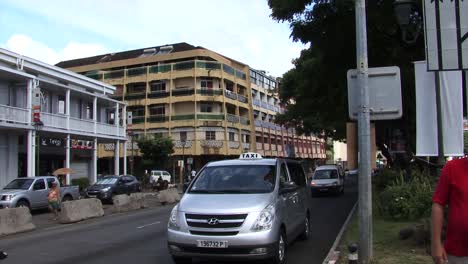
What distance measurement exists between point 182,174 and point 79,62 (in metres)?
35.5

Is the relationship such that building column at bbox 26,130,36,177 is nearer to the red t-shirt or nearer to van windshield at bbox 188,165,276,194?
van windshield at bbox 188,165,276,194

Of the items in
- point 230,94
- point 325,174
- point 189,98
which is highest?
point 230,94

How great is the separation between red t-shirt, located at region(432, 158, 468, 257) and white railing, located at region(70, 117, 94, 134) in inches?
1182

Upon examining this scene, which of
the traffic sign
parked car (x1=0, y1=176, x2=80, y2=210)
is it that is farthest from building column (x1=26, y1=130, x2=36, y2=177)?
the traffic sign

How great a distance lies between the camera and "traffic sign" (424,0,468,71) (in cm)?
788

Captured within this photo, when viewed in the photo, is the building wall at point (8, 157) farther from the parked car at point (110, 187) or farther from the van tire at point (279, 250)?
the van tire at point (279, 250)


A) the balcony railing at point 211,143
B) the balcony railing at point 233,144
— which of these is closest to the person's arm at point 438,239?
the balcony railing at point 211,143

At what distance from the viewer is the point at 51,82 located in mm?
30406

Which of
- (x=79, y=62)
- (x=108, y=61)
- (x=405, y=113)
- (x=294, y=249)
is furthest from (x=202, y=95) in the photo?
(x=294, y=249)

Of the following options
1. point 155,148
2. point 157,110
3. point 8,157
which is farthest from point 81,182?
point 157,110

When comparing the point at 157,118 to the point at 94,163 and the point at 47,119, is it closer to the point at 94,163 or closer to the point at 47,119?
the point at 94,163

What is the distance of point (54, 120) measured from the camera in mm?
Answer: 30156

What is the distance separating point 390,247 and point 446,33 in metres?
4.00

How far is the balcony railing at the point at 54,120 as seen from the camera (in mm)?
29170
